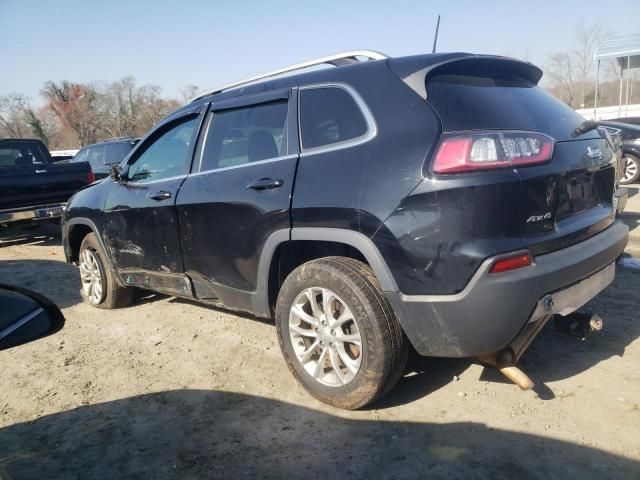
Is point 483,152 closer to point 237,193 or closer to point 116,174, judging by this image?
point 237,193

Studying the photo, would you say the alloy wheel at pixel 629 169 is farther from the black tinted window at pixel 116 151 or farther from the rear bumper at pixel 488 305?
the black tinted window at pixel 116 151

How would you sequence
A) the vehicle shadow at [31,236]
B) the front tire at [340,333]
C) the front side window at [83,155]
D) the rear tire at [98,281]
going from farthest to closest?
1. the front side window at [83,155]
2. the vehicle shadow at [31,236]
3. the rear tire at [98,281]
4. the front tire at [340,333]

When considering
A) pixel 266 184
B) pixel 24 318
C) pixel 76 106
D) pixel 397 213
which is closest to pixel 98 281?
pixel 266 184

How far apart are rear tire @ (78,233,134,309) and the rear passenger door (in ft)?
4.91

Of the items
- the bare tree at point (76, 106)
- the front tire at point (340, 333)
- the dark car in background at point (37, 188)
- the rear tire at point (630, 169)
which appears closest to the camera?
the front tire at point (340, 333)

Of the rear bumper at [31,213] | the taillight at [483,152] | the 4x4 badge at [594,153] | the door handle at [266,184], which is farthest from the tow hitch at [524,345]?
the rear bumper at [31,213]

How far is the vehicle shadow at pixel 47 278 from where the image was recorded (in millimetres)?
5498

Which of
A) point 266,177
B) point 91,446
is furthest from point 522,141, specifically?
point 91,446

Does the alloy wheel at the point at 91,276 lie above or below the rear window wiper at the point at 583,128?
below

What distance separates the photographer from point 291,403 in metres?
2.90

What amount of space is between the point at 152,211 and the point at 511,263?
2.79 metres

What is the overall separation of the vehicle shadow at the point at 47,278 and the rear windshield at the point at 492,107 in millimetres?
4454

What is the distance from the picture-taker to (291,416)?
2762mm

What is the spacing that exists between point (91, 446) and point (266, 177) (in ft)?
5.86
